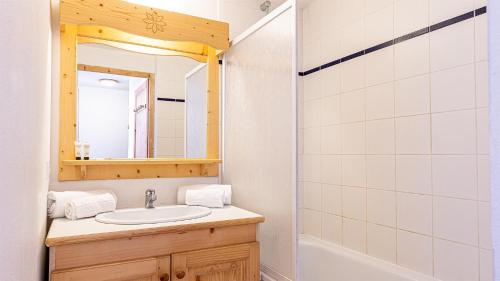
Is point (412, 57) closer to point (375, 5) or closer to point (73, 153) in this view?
point (375, 5)

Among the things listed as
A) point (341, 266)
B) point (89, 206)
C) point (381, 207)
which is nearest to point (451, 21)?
point (381, 207)

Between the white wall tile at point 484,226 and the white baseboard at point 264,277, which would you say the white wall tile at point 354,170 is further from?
the white baseboard at point 264,277

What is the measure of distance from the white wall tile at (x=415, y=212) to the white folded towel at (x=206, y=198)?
3.58ft

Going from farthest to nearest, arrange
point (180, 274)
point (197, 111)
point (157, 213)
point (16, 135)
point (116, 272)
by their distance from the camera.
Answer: point (197, 111), point (157, 213), point (180, 274), point (116, 272), point (16, 135)

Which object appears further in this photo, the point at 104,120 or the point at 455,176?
the point at 104,120

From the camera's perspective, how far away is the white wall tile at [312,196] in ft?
8.60

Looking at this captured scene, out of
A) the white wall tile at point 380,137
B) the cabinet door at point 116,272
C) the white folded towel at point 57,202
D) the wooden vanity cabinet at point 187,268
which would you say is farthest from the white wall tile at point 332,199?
the white folded towel at point 57,202

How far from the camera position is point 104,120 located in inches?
74.3

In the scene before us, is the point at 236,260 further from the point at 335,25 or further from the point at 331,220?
the point at 335,25

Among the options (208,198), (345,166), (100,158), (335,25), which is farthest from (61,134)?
(335,25)

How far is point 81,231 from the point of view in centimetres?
135

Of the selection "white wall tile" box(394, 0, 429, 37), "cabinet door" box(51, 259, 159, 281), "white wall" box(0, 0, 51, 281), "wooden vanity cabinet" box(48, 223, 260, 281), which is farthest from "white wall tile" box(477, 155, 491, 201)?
"white wall" box(0, 0, 51, 281)

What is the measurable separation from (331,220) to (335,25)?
4.96 ft

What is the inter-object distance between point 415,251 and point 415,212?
227 millimetres
